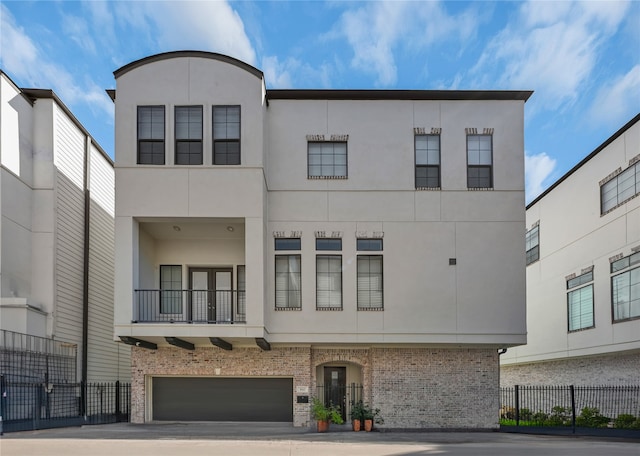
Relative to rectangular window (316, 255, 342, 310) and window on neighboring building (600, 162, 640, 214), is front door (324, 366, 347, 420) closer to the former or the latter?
rectangular window (316, 255, 342, 310)

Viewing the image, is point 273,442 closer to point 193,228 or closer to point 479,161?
point 193,228

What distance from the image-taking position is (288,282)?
70.0 feet

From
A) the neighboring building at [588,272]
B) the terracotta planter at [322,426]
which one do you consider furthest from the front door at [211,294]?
the neighboring building at [588,272]

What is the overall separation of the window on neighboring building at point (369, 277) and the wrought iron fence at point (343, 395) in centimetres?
306

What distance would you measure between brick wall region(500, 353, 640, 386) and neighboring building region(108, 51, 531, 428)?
17.7ft

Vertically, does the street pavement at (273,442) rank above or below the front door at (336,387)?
below

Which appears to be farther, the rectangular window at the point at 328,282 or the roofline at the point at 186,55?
the rectangular window at the point at 328,282

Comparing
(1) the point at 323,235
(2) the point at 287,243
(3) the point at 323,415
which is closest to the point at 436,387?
(3) the point at 323,415

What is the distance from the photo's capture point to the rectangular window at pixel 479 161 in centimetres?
→ 2189

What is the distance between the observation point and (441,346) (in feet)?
71.1

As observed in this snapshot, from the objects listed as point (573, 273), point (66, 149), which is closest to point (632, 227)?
point (573, 273)

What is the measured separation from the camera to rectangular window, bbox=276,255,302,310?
21250mm

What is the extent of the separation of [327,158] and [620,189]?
10.1m

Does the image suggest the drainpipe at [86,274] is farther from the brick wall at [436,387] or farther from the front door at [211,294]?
the brick wall at [436,387]
